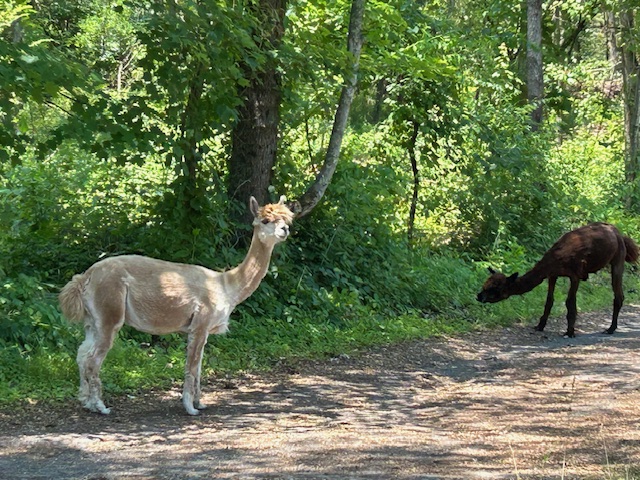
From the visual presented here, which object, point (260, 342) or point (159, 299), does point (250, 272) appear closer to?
point (159, 299)

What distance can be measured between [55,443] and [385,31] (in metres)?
8.64

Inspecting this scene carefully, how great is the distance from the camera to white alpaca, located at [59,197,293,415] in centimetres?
813

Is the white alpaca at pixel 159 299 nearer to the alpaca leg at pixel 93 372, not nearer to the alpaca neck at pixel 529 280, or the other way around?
the alpaca leg at pixel 93 372

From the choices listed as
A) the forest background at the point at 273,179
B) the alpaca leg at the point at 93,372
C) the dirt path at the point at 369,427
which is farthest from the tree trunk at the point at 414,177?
the alpaca leg at the point at 93,372

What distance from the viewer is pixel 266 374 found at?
33.8 ft

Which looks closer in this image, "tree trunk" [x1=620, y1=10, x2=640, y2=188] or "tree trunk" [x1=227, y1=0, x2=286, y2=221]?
"tree trunk" [x1=227, y1=0, x2=286, y2=221]

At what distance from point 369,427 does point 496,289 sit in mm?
7674

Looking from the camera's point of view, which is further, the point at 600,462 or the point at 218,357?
the point at 218,357

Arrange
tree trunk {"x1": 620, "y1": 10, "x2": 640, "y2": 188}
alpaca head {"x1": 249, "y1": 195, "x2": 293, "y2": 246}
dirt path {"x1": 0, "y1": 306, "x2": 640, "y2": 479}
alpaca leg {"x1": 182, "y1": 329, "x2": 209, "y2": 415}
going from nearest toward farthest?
dirt path {"x1": 0, "y1": 306, "x2": 640, "y2": 479} < alpaca leg {"x1": 182, "y1": 329, "x2": 209, "y2": 415} < alpaca head {"x1": 249, "y1": 195, "x2": 293, "y2": 246} < tree trunk {"x1": 620, "y1": 10, "x2": 640, "y2": 188}

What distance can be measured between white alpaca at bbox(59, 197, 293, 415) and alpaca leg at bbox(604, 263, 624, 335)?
763 centimetres

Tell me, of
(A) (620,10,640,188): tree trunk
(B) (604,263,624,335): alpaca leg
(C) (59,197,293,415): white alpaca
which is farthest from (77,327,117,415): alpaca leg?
(A) (620,10,640,188): tree trunk

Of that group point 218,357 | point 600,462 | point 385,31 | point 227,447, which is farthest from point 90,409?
point 385,31

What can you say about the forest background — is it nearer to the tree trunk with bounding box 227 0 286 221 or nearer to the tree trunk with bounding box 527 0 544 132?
the tree trunk with bounding box 227 0 286 221

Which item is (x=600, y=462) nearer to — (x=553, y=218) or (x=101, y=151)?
(x=101, y=151)
